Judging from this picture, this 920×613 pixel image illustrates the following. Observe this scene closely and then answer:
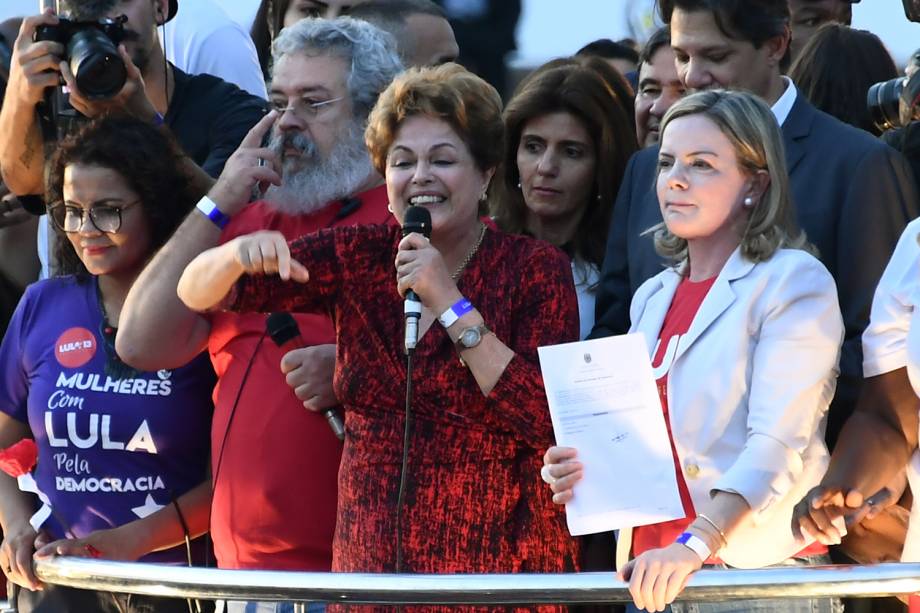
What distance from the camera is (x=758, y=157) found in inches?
138

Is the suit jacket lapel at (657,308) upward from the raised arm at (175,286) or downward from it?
downward

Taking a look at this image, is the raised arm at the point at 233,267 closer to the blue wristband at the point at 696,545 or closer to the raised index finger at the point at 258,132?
the raised index finger at the point at 258,132

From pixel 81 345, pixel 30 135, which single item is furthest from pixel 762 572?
pixel 30 135

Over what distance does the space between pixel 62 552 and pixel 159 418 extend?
0.45 metres

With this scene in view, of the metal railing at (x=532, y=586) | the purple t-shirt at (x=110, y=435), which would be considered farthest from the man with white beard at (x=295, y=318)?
the metal railing at (x=532, y=586)

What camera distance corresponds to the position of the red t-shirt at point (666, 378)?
11.0 feet

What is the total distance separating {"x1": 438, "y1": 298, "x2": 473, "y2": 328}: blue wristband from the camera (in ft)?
11.0

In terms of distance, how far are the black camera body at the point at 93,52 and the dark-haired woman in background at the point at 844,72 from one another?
209 cm

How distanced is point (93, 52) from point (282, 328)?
1.09m

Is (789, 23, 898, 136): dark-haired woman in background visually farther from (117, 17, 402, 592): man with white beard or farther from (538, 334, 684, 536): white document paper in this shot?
(538, 334, 684, 536): white document paper

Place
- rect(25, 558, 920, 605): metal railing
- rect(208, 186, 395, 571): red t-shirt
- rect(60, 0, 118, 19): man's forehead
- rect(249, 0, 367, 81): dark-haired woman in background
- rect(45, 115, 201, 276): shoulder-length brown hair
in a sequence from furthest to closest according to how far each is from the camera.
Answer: rect(249, 0, 367, 81): dark-haired woman in background < rect(60, 0, 118, 19): man's forehead < rect(45, 115, 201, 276): shoulder-length brown hair < rect(208, 186, 395, 571): red t-shirt < rect(25, 558, 920, 605): metal railing

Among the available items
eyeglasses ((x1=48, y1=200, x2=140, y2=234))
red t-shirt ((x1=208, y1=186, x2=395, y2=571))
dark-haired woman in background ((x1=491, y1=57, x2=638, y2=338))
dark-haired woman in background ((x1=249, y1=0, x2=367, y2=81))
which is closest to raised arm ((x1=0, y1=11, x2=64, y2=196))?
eyeglasses ((x1=48, y1=200, x2=140, y2=234))

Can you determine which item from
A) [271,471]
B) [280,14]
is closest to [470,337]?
[271,471]

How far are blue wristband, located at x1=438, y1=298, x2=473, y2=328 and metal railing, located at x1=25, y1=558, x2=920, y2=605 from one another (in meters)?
0.59
